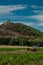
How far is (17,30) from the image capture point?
143 m

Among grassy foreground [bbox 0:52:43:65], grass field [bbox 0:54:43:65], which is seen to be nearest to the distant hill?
grassy foreground [bbox 0:52:43:65]

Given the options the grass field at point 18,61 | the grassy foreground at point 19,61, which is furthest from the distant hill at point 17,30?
the grass field at point 18,61

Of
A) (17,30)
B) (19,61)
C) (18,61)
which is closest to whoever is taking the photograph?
(19,61)

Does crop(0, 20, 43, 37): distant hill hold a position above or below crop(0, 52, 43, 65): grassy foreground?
above

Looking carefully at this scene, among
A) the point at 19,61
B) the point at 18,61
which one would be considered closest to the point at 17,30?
the point at 18,61

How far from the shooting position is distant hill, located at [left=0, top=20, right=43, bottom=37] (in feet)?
443

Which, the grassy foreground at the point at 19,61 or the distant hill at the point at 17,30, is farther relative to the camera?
the distant hill at the point at 17,30

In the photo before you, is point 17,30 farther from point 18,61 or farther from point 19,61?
point 19,61

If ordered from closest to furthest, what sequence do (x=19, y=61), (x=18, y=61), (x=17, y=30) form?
(x=19, y=61)
(x=18, y=61)
(x=17, y=30)

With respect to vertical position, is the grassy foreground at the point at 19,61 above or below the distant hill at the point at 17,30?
below

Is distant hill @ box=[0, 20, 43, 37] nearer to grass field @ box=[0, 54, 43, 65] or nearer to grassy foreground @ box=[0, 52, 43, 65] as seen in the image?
grassy foreground @ box=[0, 52, 43, 65]

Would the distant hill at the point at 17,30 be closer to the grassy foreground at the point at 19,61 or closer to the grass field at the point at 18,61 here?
the grassy foreground at the point at 19,61

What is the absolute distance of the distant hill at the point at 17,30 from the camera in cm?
13491

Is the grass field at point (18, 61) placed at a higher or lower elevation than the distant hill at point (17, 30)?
lower
